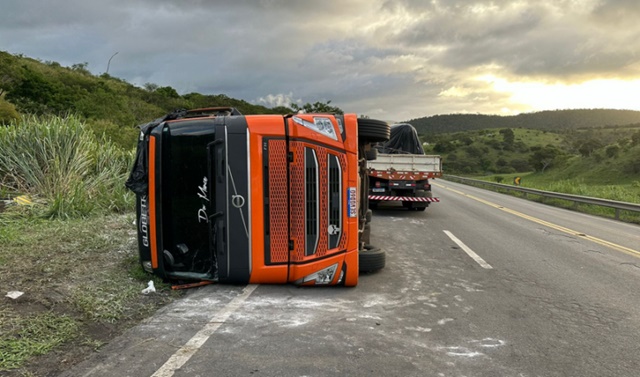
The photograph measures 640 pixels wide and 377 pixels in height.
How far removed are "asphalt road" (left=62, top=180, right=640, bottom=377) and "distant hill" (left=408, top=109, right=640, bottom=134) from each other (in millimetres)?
119841

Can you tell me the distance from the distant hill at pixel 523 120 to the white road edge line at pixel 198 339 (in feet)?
400

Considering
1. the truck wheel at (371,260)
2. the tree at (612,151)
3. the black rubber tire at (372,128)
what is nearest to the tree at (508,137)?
the tree at (612,151)

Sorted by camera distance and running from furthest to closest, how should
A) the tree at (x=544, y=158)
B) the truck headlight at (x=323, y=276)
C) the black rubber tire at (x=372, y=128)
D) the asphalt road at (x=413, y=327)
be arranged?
1. the tree at (x=544, y=158)
2. the black rubber tire at (x=372, y=128)
3. the truck headlight at (x=323, y=276)
4. the asphalt road at (x=413, y=327)

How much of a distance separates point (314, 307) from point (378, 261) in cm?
170

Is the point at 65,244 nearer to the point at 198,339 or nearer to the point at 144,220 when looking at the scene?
the point at 144,220

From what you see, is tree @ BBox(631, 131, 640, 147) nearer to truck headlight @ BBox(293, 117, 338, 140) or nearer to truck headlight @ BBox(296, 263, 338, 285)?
truck headlight @ BBox(293, 117, 338, 140)

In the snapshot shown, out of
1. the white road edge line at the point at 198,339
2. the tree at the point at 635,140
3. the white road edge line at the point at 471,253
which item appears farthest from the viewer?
the tree at the point at 635,140

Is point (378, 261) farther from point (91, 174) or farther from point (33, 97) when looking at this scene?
point (33, 97)

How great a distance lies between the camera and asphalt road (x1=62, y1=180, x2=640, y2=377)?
10.8 feet

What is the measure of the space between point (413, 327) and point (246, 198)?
86.8 inches

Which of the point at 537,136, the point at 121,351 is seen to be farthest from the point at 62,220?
the point at 537,136

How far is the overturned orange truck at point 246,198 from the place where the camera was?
477 centimetres

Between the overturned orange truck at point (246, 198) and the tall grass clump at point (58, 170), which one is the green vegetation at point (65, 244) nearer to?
the tall grass clump at point (58, 170)

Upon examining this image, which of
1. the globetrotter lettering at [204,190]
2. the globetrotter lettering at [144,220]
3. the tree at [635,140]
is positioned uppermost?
the tree at [635,140]
